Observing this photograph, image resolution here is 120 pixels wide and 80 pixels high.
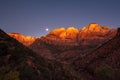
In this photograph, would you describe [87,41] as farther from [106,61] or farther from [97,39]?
[106,61]

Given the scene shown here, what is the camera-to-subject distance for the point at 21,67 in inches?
1246

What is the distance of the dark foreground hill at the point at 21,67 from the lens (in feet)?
98.1

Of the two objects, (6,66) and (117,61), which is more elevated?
(6,66)

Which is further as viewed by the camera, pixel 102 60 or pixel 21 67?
pixel 102 60

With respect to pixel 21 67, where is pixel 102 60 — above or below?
below

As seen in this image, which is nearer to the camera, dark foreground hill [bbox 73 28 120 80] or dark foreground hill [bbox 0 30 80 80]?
dark foreground hill [bbox 0 30 80 80]

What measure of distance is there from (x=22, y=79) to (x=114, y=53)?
47.8 metres

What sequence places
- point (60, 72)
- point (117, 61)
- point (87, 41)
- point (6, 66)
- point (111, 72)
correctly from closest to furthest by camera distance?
point (6, 66) → point (60, 72) → point (111, 72) → point (117, 61) → point (87, 41)

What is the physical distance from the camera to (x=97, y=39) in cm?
18788

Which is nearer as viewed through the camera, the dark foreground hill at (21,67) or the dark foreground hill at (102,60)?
the dark foreground hill at (21,67)

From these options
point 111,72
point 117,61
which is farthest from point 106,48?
point 111,72

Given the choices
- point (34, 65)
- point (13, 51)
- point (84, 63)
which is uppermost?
point (13, 51)

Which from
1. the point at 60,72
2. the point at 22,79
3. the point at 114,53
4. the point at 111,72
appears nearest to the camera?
the point at 22,79

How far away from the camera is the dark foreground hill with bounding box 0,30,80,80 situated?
98.1ft
